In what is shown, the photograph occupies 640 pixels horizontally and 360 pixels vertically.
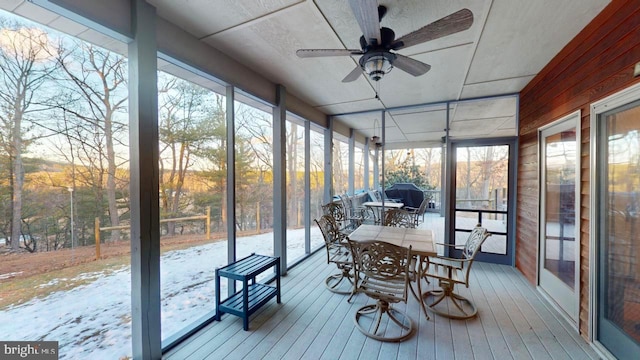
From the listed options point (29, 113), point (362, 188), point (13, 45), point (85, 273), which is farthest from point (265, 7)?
point (362, 188)

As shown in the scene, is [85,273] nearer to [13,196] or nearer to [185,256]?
[13,196]

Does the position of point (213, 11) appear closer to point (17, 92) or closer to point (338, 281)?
point (17, 92)

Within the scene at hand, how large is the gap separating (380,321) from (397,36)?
2772 mm

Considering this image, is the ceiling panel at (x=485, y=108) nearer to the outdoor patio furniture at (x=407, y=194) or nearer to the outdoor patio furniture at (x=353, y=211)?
the outdoor patio furniture at (x=353, y=211)

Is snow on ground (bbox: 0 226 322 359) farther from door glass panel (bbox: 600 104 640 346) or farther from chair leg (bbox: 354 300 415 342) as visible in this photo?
door glass panel (bbox: 600 104 640 346)

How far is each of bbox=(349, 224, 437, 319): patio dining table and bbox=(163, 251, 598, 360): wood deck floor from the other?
0.45 m

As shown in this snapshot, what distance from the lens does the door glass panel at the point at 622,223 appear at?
1.69 meters

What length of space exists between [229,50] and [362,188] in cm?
651

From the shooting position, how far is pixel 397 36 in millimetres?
2309

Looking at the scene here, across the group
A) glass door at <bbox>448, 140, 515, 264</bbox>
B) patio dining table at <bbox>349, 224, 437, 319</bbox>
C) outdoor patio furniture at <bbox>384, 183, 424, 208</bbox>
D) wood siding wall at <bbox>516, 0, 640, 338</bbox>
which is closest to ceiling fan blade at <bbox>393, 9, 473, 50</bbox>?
wood siding wall at <bbox>516, 0, 640, 338</bbox>

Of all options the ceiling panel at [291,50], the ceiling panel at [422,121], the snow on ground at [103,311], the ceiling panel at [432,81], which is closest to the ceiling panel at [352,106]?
the ceiling panel at [432,81]

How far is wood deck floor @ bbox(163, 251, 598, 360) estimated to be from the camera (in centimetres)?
200

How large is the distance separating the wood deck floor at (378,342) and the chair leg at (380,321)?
0.05 metres

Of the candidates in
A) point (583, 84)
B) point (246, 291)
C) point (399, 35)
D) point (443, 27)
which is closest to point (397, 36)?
point (399, 35)
